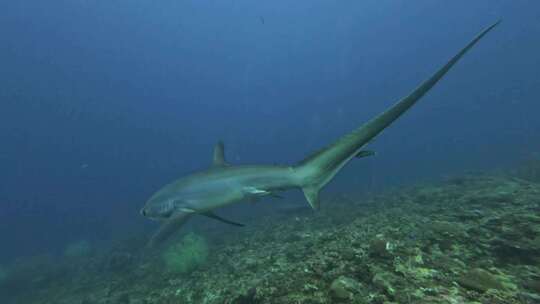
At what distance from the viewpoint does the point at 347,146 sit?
3.11m

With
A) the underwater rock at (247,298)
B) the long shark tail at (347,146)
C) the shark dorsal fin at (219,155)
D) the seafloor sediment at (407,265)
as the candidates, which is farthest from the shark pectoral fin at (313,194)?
the shark dorsal fin at (219,155)

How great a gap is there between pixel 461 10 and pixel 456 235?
17439 centimetres

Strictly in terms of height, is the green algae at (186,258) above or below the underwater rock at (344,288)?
below

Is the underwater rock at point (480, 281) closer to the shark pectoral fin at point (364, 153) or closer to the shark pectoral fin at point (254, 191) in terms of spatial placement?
the shark pectoral fin at point (364, 153)

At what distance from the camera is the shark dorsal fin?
589cm

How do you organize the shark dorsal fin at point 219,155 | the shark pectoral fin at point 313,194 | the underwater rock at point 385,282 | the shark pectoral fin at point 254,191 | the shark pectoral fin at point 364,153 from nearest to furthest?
the underwater rock at point 385,282, the shark pectoral fin at point 364,153, the shark pectoral fin at point 313,194, the shark pectoral fin at point 254,191, the shark dorsal fin at point 219,155

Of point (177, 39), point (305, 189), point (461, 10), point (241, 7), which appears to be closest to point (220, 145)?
point (305, 189)

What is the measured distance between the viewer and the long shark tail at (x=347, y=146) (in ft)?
8.39

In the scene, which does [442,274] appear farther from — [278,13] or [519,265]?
[278,13]

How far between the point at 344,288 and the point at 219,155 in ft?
12.3

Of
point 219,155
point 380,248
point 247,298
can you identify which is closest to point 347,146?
point 380,248

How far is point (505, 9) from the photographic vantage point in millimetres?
138250

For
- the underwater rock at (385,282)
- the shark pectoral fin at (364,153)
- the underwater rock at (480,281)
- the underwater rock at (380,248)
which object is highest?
the shark pectoral fin at (364,153)

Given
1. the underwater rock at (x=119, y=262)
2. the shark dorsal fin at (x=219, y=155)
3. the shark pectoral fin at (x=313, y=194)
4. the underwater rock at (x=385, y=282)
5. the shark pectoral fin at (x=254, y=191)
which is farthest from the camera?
the underwater rock at (x=119, y=262)
